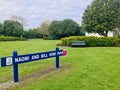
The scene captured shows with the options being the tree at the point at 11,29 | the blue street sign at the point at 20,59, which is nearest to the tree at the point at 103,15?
the blue street sign at the point at 20,59

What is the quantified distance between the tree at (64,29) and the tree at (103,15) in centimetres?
2103

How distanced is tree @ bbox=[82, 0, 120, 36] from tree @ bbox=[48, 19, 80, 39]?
21027 millimetres

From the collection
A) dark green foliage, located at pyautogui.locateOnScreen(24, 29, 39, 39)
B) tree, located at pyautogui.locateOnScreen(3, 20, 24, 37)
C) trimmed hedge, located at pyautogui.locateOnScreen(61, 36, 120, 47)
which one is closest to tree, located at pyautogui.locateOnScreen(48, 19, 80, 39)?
tree, located at pyautogui.locateOnScreen(3, 20, 24, 37)

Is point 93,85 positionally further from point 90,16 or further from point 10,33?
point 10,33

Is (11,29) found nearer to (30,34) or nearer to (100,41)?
(30,34)

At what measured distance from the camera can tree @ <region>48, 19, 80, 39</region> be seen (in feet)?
163

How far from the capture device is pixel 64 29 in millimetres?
50312

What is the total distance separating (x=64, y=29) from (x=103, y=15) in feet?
76.5

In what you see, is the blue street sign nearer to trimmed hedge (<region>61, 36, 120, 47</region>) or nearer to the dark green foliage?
trimmed hedge (<region>61, 36, 120, 47</region>)

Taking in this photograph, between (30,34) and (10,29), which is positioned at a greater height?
(10,29)

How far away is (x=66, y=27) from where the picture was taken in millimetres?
50094

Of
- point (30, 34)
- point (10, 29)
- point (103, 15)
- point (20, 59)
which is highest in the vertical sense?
point (103, 15)

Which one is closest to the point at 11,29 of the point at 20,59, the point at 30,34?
the point at 30,34

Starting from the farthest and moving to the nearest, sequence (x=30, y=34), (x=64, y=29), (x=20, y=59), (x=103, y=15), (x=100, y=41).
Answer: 1. (x=30, y=34)
2. (x=64, y=29)
3. (x=103, y=15)
4. (x=100, y=41)
5. (x=20, y=59)
